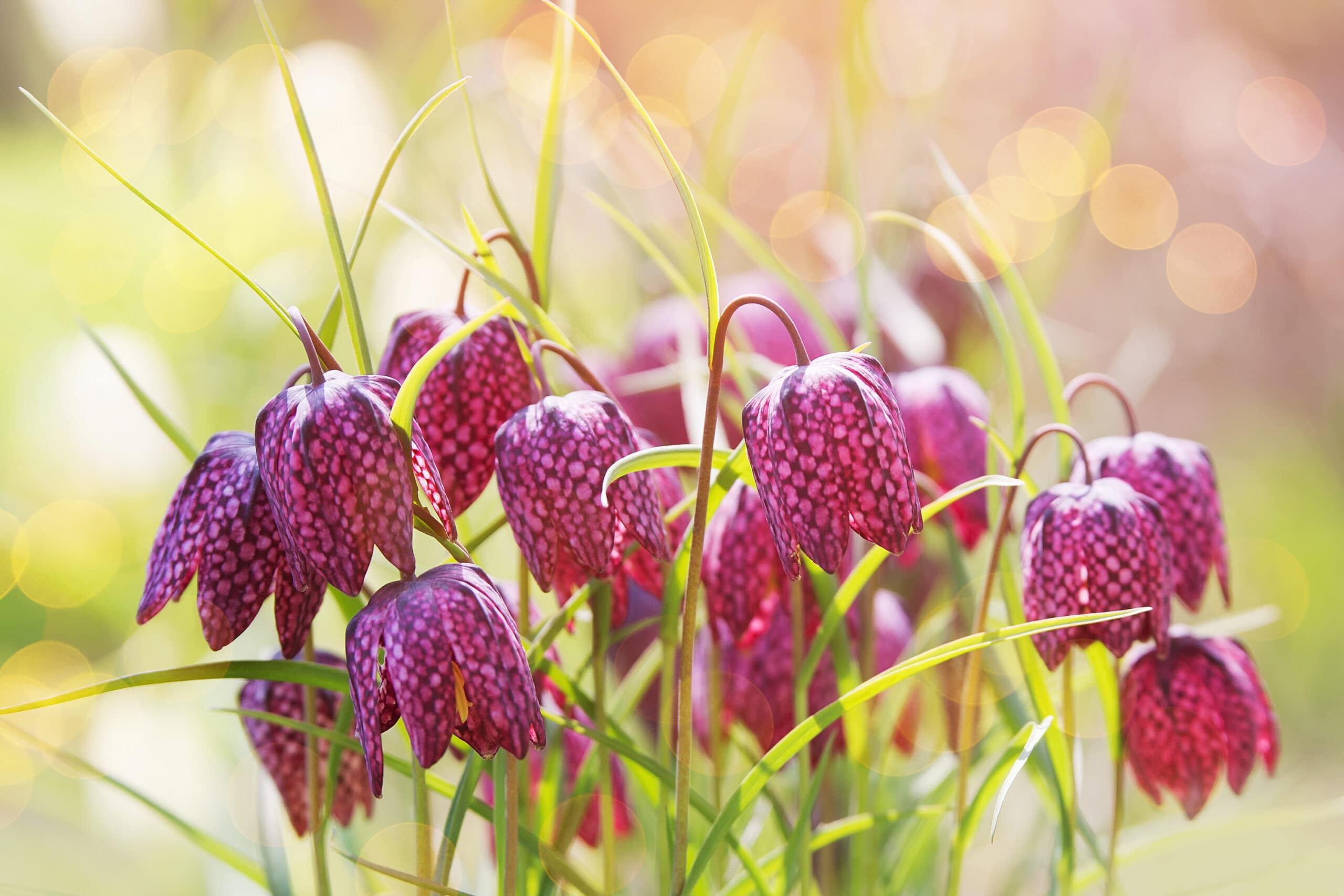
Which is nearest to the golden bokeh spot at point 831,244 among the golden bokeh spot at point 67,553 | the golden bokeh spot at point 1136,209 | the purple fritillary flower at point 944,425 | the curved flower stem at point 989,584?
the purple fritillary flower at point 944,425

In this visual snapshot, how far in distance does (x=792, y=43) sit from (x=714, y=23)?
0.31 m

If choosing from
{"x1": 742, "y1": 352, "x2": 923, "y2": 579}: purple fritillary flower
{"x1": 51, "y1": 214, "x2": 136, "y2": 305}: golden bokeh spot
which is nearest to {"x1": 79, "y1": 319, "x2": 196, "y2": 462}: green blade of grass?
{"x1": 742, "y1": 352, "x2": 923, "y2": 579}: purple fritillary flower

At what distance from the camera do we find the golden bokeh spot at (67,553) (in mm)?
1845

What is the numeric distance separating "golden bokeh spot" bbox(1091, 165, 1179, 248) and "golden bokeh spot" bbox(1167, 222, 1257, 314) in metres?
0.06

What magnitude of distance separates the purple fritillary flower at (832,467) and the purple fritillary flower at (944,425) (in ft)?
0.82

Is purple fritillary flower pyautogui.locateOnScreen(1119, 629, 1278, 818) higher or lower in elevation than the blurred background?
lower

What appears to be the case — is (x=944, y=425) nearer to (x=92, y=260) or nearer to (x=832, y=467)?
(x=832, y=467)

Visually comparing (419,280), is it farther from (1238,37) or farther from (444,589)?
(1238,37)

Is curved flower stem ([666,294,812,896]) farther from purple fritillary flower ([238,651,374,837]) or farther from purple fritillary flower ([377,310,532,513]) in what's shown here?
purple fritillary flower ([238,651,374,837])

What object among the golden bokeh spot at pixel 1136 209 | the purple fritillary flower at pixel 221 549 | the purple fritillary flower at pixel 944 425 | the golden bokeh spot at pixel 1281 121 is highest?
the golden bokeh spot at pixel 1281 121

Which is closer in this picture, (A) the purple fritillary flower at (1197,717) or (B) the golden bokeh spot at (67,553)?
(A) the purple fritillary flower at (1197,717)

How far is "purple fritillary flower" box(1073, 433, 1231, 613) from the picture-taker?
56 cm

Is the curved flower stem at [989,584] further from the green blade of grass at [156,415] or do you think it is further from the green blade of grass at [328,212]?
the green blade of grass at [156,415]

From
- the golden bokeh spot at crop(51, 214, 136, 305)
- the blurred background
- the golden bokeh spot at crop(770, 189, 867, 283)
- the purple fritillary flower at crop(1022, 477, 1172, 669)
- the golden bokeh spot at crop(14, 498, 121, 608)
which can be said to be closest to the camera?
the purple fritillary flower at crop(1022, 477, 1172, 669)
